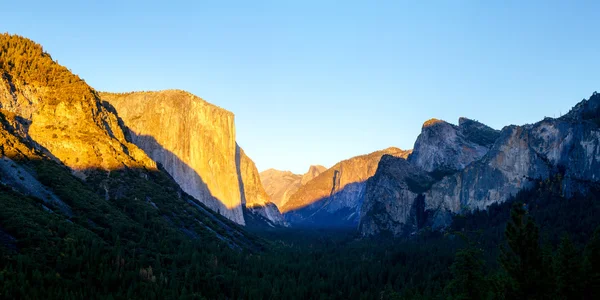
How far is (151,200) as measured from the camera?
82688 mm

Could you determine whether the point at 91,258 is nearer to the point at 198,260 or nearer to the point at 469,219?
the point at 198,260

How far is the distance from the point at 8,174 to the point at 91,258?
1803 centimetres

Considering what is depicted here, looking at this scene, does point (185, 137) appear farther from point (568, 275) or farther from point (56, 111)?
point (568, 275)

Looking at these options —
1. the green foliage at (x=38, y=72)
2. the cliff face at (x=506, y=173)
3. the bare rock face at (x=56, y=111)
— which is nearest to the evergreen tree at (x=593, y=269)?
the bare rock face at (x=56, y=111)

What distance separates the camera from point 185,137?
152m

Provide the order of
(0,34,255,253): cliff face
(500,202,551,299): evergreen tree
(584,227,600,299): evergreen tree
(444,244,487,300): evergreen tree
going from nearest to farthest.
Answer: (500,202,551,299): evergreen tree
(584,227,600,299): evergreen tree
(444,244,487,300): evergreen tree
(0,34,255,253): cliff face

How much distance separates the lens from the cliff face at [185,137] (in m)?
145

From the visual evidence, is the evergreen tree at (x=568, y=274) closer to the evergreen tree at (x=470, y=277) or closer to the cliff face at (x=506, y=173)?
the evergreen tree at (x=470, y=277)

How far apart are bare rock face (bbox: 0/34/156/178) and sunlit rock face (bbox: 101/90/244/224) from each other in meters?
49.9

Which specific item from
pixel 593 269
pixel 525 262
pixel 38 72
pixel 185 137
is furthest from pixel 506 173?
pixel 38 72

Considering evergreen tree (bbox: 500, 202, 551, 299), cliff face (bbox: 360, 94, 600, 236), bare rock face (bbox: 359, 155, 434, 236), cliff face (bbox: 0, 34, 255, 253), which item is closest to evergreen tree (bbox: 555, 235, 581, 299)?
evergreen tree (bbox: 500, 202, 551, 299)

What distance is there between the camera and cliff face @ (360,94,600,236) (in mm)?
107750

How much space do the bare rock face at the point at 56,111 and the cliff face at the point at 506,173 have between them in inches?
3810

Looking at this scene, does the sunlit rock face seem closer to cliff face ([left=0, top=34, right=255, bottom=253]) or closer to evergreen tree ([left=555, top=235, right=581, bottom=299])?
cliff face ([left=0, top=34, right=255, bottom=253])
